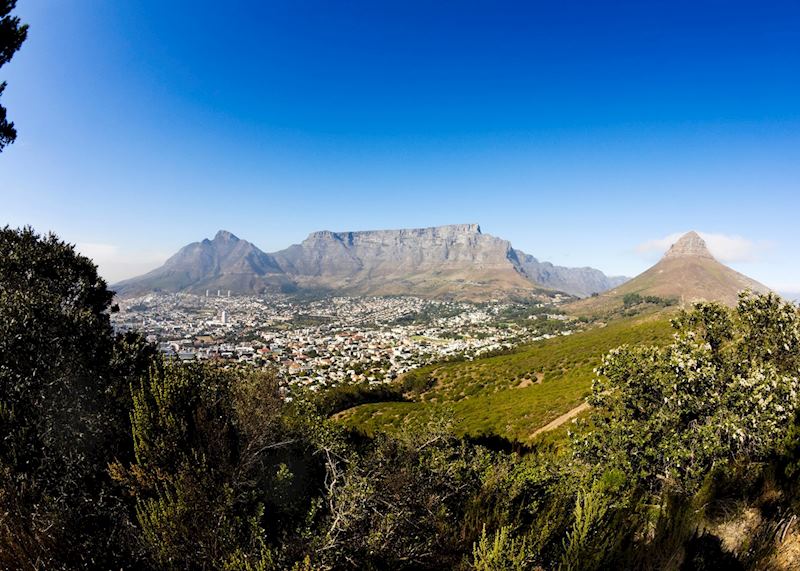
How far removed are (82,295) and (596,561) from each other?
2199cm

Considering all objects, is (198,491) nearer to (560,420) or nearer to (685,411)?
(685,411)

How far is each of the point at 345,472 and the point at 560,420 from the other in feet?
93.0

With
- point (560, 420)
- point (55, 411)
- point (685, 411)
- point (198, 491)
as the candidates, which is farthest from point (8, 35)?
point (560, 420)

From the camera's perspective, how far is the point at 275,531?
9250 mm

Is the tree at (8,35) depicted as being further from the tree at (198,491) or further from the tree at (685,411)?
the tree at (685,411)

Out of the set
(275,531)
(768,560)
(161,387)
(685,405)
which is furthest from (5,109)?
(685,405)

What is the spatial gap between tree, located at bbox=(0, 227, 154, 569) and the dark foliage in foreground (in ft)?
0.16

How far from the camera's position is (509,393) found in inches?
2195

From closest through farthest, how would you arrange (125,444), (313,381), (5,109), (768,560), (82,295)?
(768,560)
(125,444)
(5,109)
(82,295)
(313,381)

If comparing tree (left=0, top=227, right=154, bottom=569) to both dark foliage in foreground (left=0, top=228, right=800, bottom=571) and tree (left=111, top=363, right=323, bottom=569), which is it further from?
tree (left=111, top=363, right=323, bottom=569)

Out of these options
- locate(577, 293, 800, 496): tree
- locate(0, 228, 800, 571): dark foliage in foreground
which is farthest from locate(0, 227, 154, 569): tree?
locate(577, 293, 800, 496): tree

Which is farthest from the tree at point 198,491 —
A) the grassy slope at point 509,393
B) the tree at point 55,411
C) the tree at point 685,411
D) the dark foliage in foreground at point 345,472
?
the grassy slope at point 509,393

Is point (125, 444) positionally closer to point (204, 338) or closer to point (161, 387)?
point (161, 387)

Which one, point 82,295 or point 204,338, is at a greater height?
point 82,295
